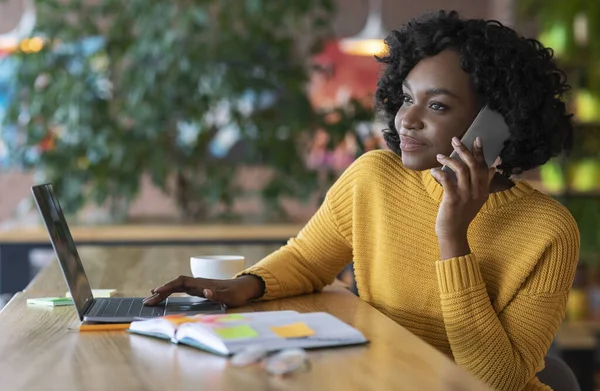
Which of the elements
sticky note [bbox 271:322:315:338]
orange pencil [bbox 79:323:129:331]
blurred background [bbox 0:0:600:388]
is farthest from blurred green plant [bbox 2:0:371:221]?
sticky note [bbox 271:322:315:338]

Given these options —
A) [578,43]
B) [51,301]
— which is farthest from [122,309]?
[578,43]

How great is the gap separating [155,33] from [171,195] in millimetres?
783

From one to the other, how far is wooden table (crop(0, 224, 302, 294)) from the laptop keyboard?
2228 mm

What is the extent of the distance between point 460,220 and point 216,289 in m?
0.43

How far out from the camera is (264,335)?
126cm

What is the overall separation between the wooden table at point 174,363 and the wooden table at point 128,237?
7.76ft

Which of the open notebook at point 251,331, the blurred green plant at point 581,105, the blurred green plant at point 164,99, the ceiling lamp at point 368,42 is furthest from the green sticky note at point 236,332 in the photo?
the ceiling lamp at point 368,42

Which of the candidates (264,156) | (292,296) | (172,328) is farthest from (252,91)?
(172,328)

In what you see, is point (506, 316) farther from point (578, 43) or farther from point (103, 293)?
point (578, 43)

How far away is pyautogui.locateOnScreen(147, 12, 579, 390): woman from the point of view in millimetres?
1576

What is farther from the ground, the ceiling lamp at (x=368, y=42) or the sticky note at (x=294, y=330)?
the sticky note at (x=294, y=330)

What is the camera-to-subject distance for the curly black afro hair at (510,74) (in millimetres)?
1675

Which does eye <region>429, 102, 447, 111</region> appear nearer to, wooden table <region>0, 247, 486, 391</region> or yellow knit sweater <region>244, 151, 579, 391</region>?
yellow knit sweater <region>244, 151, 579, 391</region>

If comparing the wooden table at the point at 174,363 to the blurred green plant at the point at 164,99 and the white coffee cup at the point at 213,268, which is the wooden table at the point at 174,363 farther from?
the blurred green plant at the point at 164,99
